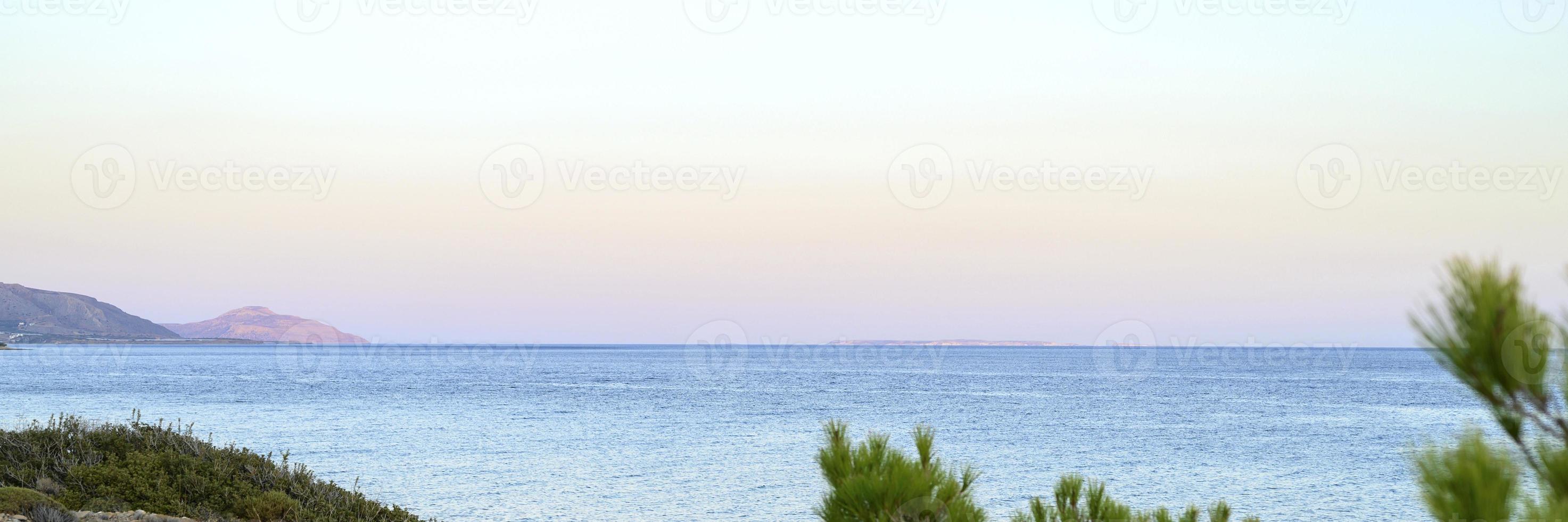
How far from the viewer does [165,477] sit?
11.6m

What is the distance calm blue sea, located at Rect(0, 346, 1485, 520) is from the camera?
25984 millimetres

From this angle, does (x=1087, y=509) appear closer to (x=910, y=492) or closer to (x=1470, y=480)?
(x=910, y=492)

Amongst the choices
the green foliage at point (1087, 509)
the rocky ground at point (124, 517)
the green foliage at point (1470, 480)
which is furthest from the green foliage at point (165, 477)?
the green foliage at point (1470, 480)

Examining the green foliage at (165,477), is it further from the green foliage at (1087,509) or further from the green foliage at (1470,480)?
the green foliage at (1470,480)

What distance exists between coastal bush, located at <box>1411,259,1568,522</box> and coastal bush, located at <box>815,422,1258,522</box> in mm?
2665

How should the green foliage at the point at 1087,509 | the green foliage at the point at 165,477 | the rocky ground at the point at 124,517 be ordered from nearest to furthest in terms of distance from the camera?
the green foliage at the point at 1087,509, the rocky ground at the point at 124,517, the green foliage at the point at 165,477

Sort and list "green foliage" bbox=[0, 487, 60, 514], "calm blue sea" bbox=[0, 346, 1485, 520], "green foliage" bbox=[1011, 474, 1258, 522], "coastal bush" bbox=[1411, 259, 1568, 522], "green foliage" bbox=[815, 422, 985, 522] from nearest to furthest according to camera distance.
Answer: "coastal bush" bbox=[1411, 259, 1568, 522], "green foliage" bbox=[815, 422, 985, 522], "green foliage" bbox=[1011, 474, 1258, 522], "green foliage" bbox=[0, 487, 60, 514], "calm blue sea" bbox=[0, 346, 1485, 520]

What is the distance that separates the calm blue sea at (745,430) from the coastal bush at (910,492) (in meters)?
1.81

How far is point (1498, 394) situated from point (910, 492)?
9.32 feet

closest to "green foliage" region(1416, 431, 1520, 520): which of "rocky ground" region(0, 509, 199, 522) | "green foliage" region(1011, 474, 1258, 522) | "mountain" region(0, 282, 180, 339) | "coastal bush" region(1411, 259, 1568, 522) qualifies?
"coastal bush" region(1411, 259, 1568, 522)

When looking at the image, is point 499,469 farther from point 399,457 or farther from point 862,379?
point 862,379

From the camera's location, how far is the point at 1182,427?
159 ft

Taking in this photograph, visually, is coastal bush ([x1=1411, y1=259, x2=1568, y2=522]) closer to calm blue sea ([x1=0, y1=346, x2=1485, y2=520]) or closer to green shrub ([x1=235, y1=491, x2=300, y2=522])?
calm blue sea ([x1=0, y1=346, x2=1485, y2=520])

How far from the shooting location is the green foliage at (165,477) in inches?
439
